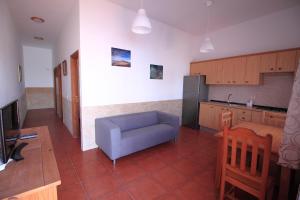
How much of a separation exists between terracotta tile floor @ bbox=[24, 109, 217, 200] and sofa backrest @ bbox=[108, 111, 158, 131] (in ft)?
1.97

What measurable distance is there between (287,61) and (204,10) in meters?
Result: 2.08

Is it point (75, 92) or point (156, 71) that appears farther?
point (156, 71)

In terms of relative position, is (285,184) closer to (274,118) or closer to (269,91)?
(274,118)

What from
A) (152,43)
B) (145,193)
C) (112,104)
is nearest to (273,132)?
(145,193)

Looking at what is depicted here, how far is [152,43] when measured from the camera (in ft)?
12.7

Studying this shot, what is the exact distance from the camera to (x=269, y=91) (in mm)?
3574

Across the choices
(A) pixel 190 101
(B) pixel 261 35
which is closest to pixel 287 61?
(B) pixel 261 35

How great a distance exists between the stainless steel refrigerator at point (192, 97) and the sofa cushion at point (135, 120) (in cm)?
151

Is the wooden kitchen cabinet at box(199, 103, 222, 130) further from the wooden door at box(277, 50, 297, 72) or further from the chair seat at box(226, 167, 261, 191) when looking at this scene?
the chair seat at box(226, 167, 261, 191)

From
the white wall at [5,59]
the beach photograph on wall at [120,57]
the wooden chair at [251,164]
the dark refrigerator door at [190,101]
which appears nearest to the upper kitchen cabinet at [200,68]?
the dark refrigerator door at [190,101]

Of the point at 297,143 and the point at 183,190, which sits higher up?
the point at 297,143

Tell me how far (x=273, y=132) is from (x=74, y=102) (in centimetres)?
399

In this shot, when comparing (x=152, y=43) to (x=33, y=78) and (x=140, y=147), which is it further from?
(x=33, y=78)

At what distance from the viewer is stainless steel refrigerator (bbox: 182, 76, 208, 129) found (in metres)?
4.47
